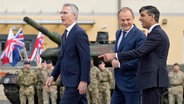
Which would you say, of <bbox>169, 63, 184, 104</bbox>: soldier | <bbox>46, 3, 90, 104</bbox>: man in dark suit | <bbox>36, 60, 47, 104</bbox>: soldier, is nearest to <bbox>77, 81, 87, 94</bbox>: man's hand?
<bbox>46, 3, 90, 104</bbox>: man in dark suit

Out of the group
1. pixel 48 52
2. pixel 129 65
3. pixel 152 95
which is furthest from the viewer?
pixel 48 52

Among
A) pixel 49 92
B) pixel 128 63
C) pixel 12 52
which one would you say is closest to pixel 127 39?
pixel 128 63

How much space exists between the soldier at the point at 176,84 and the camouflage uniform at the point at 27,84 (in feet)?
13.5

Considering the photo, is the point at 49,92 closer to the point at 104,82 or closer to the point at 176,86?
the point at 104,82

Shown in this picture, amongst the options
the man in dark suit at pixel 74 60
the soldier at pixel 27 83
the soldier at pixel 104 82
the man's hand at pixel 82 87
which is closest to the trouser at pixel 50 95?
the soldier at pixel 27 83

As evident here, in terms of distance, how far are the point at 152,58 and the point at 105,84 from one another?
413 inches

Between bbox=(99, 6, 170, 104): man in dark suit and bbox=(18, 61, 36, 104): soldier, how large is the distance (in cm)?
1036

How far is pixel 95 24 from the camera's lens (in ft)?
98.0

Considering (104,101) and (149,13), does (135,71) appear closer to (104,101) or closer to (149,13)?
(149,13)

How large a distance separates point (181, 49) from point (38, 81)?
48.1ft

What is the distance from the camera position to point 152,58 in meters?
7.10

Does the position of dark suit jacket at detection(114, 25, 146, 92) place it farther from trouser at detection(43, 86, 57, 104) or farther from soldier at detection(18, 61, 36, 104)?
soldier at detection(18, 61, 36, 104)

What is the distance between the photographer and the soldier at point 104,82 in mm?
17000

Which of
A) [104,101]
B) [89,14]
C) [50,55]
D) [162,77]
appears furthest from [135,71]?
[89,14]
